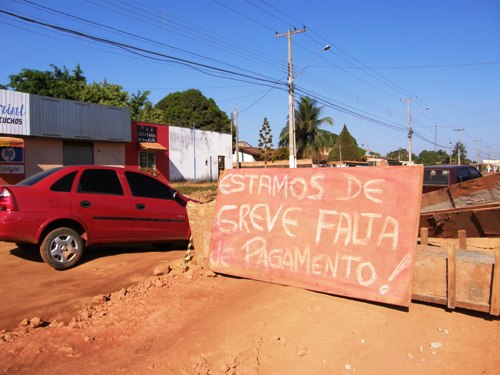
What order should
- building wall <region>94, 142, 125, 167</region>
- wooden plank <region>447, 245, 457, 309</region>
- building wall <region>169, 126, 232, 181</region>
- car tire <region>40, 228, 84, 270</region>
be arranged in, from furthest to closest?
1. building wall <region>169, 126, 232, 181</region>
2. building wall <region>94, 142, 125, 167</region>
3. car tire <region>40, 228, 84, 270</region>
4. wooden plank <region>447, 245, 457, 309</region>

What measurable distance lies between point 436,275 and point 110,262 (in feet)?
15.1

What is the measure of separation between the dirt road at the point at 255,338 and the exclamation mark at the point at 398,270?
221 mm

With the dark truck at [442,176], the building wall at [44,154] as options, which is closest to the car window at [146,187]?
the dark truck at [442,176]

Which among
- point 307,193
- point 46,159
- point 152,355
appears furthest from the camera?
point 46,159

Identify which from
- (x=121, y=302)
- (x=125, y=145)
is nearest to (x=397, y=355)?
(x=121, y=302)

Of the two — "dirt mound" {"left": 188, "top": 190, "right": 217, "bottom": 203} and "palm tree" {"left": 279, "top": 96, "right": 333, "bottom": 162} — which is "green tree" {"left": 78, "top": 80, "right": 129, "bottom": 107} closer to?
"palm tree" {"left": 279, "top": 96, "right": 333, "bottom": 162}

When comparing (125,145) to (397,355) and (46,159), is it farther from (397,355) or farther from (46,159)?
(397,355)

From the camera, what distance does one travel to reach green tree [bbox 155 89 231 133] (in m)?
59.6

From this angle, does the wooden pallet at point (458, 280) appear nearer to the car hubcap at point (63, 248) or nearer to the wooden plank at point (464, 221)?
the wooden plank at point (464, 221)

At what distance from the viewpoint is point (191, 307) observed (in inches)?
169

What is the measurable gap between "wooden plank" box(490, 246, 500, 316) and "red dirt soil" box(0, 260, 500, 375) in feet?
0.73

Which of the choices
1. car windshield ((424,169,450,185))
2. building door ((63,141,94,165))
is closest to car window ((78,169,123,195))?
car windshield ((424,169,450,185))

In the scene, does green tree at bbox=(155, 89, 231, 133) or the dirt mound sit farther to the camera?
green tree at bbox=(155, 89, 231, 133)

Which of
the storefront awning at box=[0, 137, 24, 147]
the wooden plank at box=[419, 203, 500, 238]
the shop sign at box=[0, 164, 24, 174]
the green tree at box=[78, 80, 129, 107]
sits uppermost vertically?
the green tree at box=[78, 80, 129, 107]
